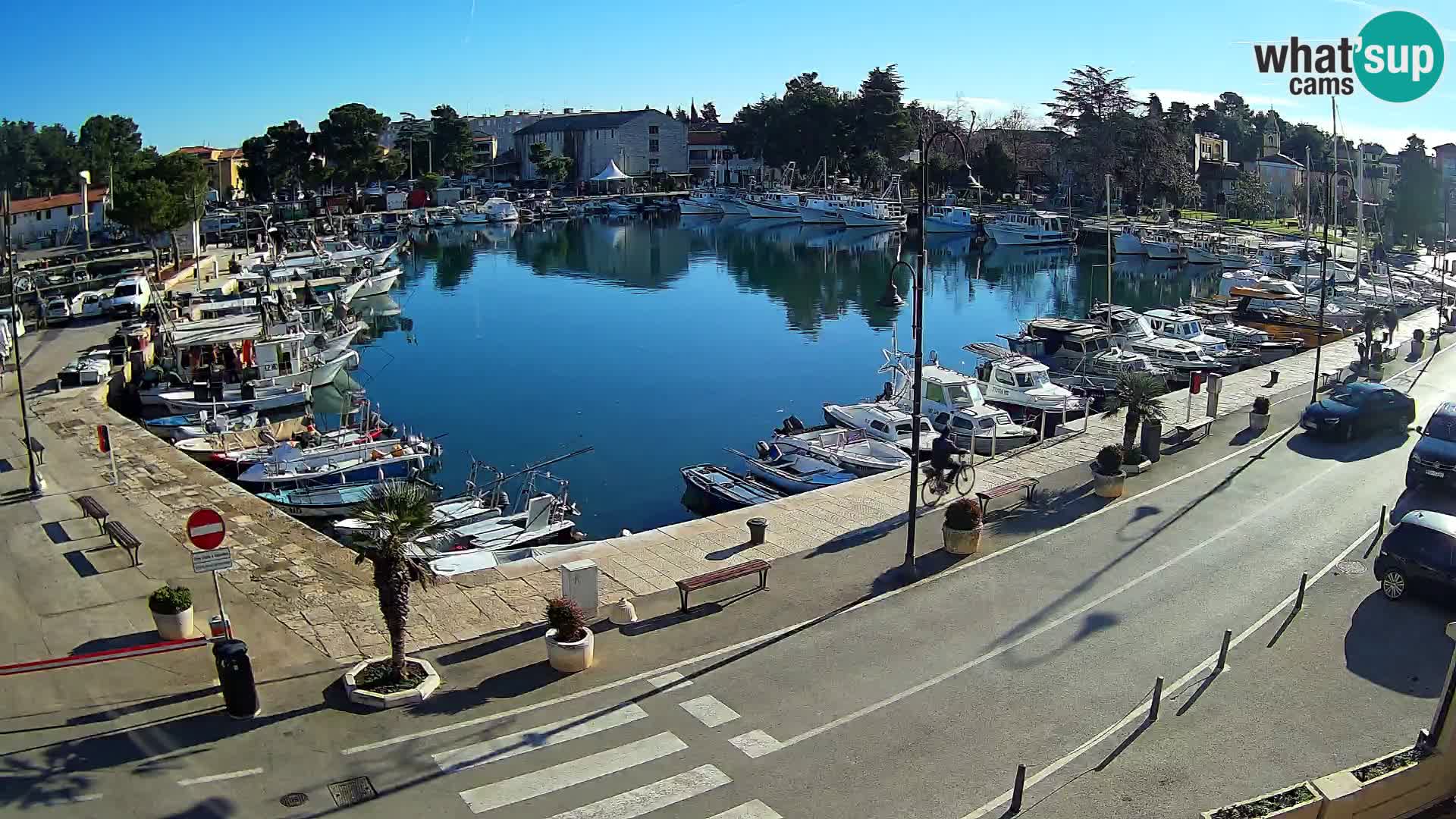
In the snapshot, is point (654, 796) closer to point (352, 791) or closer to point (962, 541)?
point (352, 791)

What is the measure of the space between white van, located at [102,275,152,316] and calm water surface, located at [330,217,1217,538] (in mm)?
10553

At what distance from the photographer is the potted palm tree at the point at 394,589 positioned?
45.8ft

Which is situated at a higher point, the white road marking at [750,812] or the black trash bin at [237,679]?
the black trash bin at [237,679]

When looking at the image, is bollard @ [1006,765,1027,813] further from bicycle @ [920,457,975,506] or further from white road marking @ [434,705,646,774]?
bicycle @ [920,457,975,506]

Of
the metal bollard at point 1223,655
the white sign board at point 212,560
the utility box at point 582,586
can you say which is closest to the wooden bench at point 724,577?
the utility box at point 582,586

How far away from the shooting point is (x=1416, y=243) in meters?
82.2

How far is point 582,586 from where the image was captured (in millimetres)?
16625

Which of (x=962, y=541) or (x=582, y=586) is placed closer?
(x=582, y=586)

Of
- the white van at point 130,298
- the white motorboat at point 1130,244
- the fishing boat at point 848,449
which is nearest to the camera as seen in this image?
the fishing boat at point 848,449

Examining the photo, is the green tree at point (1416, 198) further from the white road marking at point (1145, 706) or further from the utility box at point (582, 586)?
the utility box at point (582, 586)

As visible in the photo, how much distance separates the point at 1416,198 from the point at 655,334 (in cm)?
5685

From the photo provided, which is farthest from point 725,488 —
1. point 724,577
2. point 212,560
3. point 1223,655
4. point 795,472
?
point 1223,655

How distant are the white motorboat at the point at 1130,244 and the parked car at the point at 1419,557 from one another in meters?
81.7

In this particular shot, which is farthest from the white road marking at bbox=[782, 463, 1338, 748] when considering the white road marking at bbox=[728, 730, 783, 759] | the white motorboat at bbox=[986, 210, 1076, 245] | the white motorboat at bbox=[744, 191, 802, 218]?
the white motorboat at bbox=[744, 191, 802, 218]
